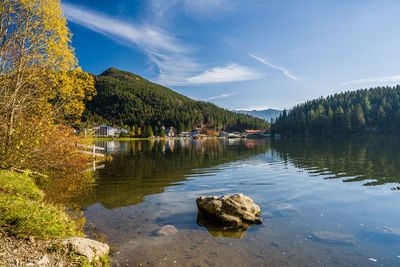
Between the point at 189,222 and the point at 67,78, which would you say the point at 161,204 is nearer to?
the point at 189,222

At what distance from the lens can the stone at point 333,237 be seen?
→ 8.45 m

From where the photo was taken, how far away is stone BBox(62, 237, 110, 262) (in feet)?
20.2

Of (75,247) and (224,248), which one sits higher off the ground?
(75,247)

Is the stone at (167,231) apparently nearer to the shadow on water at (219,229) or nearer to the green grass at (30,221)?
the shadow on water at (219,229)

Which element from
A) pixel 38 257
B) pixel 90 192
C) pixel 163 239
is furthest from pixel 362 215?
pixel 90 192

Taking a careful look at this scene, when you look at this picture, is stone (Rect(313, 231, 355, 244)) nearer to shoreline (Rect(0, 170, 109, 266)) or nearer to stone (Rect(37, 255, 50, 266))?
shoreline (Rect(0, 170, 109, 266))

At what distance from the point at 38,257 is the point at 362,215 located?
43.0 feet

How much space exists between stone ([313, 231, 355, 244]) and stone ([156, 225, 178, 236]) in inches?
219

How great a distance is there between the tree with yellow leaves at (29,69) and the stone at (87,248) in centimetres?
732

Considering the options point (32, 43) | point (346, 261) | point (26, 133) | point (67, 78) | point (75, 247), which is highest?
point (32, 43)

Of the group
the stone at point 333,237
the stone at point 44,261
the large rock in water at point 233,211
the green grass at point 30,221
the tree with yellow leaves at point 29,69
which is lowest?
the stone at point 333,237

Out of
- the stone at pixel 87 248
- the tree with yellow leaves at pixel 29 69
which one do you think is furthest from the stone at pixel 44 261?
the tree with yellow leaves at pixel 29 69

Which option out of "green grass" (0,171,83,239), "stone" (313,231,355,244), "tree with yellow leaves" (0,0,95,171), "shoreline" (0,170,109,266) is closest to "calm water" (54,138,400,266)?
"stone" (313,231,355,244)

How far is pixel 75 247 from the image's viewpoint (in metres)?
6.20
